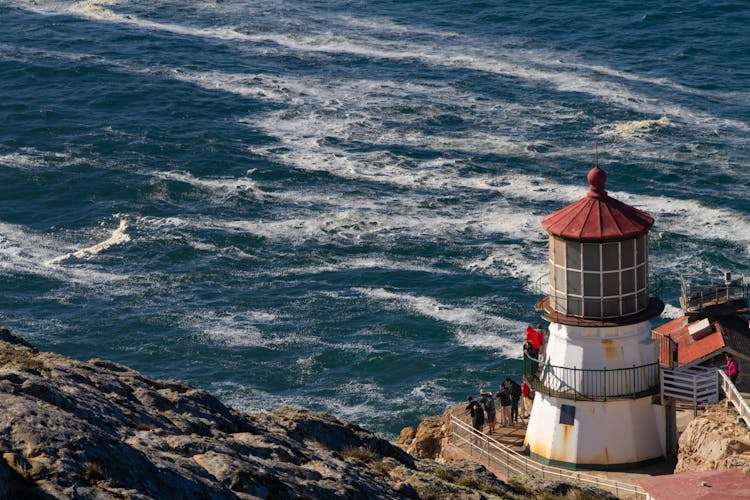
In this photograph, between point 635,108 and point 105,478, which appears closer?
point 105,478

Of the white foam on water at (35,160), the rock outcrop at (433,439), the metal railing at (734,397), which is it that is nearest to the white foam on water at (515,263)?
the rock outcrop at (433,439)

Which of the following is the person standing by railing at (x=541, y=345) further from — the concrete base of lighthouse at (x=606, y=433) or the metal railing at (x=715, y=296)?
the metal railing at (x=715, y=296)

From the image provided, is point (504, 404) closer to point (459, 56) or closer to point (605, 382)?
point (605, 382)

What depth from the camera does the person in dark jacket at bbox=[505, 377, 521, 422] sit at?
3145cm

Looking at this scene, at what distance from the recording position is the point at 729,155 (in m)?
73.5

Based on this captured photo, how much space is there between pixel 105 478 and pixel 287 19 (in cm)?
9775

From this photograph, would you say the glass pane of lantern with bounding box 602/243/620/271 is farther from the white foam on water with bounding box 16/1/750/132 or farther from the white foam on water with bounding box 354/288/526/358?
the white foam on water with bounding box 16/1/750/132

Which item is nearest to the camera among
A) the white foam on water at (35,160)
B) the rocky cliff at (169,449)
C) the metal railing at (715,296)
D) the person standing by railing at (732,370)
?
the rocky cliff at (169,449)

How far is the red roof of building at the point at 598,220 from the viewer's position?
27.2 meters

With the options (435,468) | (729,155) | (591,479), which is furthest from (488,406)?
(729,155)

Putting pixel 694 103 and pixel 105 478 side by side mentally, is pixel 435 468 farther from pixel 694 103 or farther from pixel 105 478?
pixel 694 103

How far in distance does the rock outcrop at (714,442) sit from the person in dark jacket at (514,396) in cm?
471

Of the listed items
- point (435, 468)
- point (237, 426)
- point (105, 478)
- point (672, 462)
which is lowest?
point (672, 462)

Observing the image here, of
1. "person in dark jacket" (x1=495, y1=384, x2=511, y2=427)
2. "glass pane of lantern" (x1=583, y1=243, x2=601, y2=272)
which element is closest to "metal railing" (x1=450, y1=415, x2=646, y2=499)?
"person in dark jacket" (x1=495, y1=384, x2=511, y2=427)
